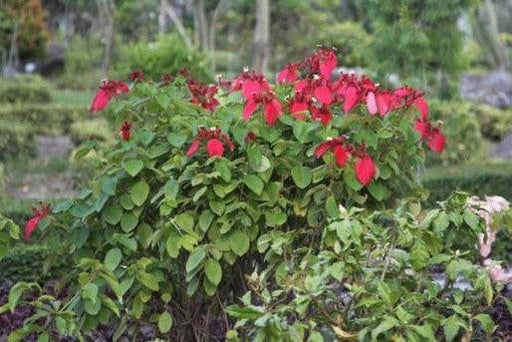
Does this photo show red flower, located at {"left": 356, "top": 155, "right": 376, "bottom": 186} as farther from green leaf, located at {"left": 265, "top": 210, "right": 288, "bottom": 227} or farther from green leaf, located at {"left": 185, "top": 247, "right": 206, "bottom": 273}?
green leaf, located at {"left": 185, "top": 247, "right": 206, "bottom": 273}

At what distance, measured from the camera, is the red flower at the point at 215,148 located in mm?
3725

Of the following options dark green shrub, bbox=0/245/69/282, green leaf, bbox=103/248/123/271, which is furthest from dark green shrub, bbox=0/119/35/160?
green leaf, bbox=103/248/123/271

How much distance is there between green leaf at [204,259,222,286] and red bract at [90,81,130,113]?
0.79m

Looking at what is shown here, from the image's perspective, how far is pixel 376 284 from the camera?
326 cm

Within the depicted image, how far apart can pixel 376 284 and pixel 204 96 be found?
133 centimetres

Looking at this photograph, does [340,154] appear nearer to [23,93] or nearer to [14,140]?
[14,140]

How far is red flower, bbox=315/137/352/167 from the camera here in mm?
3666

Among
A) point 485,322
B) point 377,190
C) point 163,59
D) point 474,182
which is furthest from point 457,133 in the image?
point 485,322

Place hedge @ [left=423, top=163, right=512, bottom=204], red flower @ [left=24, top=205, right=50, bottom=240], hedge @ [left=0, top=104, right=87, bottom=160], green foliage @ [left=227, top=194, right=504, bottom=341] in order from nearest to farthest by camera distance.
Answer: green foliage @ [left=227, top=194, right=504, bottom=341] → red flower @ [left=24, top=205, right=50, bottom=240] → hedge @ [left=423, top=163, right=512, bottom=204] → hedge @ [left=0, top=104, right=87, bottom=160]

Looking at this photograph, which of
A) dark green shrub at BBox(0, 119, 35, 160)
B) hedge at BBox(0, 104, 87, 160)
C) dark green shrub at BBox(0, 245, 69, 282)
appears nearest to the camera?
dark green shrub at BBox(0, 245, 69, 282)

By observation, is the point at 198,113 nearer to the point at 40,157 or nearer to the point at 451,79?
the point at 451,79

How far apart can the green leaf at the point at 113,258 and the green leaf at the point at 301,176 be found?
24.7 inches

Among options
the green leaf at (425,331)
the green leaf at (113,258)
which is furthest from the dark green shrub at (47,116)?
the green leaf at (425,331)

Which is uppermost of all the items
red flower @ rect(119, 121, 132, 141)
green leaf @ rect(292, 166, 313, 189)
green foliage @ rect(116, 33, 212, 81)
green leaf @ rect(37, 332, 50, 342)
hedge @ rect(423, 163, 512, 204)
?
red flower @ rect(119, 121, 132, 141)
